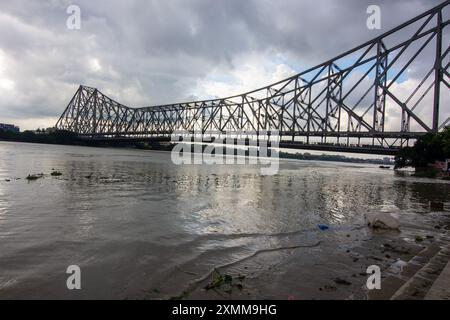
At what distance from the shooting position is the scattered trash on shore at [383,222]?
42.3ft

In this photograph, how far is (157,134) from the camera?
138250 mm

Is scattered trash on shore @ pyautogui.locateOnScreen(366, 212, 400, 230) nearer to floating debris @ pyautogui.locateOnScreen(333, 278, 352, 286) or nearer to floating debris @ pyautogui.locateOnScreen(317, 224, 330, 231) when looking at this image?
floating debris @ pyautogui.locateOnScreen(317, 224, 330, 231)

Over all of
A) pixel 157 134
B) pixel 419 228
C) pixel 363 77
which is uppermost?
pixel 363 77

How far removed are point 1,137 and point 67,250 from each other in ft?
544

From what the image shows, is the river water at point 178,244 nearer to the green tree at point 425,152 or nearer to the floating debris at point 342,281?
the floating debris at point 342,281

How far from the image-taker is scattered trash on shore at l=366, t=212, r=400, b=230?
12.9 meters

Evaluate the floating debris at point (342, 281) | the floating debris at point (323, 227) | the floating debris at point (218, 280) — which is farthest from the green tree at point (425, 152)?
the floating debris at point (218, 280)

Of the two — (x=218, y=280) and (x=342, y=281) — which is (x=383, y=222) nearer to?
(x=342, y=281)

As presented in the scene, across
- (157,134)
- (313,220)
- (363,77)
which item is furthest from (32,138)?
(313,220)

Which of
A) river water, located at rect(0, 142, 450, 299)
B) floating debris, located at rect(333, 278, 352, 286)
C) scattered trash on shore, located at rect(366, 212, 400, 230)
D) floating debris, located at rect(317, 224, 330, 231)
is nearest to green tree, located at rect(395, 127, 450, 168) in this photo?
river water, located at rect(0, 142, 450, 299)

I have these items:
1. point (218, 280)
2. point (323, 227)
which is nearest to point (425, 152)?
point (323, 227)

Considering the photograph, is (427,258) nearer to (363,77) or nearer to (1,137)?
(363,77)

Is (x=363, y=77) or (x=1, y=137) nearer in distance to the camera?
(x=363, y=77)

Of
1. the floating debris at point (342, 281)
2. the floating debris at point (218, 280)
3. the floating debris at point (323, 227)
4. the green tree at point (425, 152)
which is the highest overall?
the green tree at point (425, 152)
